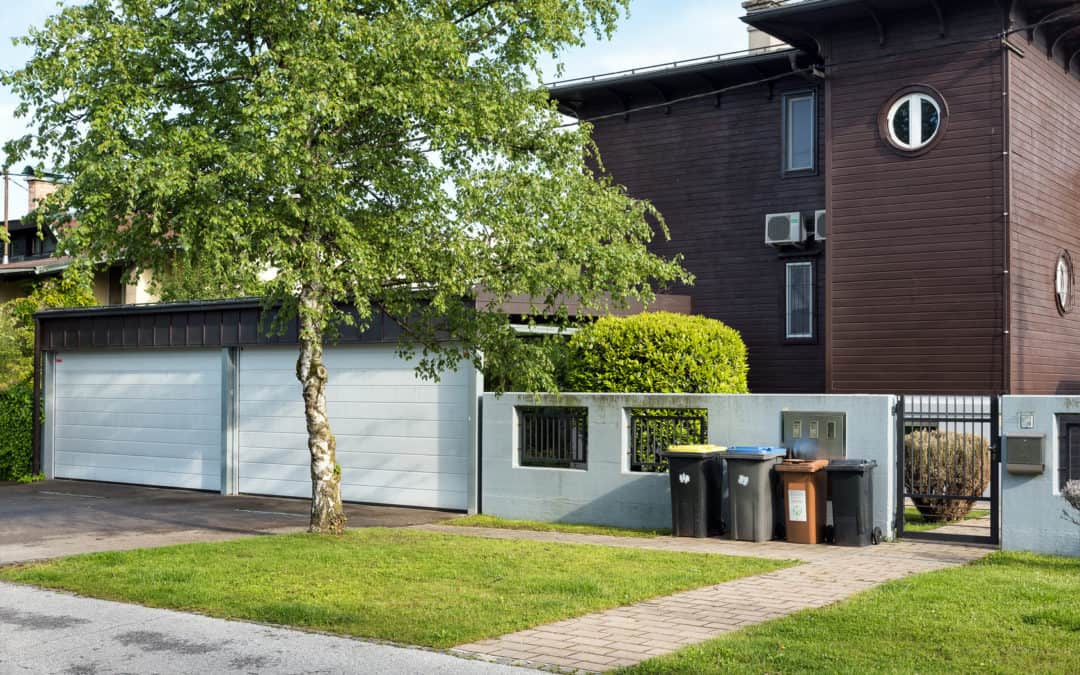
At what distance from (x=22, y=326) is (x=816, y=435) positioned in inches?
918

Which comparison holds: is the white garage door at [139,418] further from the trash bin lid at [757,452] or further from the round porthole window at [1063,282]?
the round porthole window at [1063,282]

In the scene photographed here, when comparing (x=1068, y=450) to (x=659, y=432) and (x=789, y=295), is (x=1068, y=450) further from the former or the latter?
(x=789, y=295)

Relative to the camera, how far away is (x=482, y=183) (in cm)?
1238

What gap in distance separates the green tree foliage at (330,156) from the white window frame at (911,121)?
7.75 m

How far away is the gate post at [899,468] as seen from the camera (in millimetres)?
13125

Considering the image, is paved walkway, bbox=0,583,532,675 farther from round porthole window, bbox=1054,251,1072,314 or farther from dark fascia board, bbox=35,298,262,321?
round porthole window, bbox=1054,251,1072,314

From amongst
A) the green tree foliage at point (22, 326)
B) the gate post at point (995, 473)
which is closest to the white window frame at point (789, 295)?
the gate post at point (995, 473)

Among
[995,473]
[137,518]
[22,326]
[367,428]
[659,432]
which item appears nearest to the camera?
[995,473]

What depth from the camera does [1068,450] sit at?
474 inches

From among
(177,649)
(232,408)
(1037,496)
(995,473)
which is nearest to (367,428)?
(232,408)

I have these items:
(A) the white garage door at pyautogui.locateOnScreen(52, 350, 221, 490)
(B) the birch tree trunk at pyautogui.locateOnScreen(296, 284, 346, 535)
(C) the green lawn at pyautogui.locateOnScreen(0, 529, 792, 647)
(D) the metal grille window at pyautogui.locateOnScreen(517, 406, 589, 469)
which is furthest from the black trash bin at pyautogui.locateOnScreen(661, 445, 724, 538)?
(A) the white garage door at pyautogui.locateOnScreen(52, 350, 221, 490)

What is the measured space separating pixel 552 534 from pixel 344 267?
4.27 m

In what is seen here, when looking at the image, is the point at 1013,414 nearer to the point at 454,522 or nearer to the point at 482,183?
the point at 482,183

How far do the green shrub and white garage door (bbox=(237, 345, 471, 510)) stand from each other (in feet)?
21.3
